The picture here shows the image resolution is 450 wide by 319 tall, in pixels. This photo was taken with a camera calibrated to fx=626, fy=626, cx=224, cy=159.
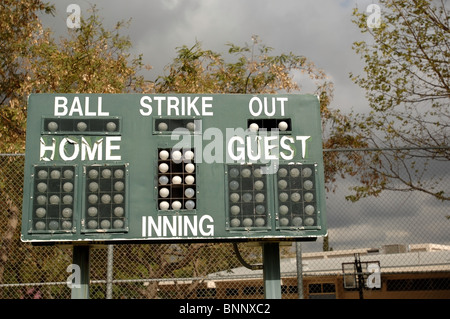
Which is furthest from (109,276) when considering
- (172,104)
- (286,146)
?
(286,146)

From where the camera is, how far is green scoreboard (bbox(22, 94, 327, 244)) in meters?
7.44

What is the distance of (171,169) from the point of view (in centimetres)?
766

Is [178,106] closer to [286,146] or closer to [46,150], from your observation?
[286,146]

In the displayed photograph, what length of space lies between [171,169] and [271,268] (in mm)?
1830

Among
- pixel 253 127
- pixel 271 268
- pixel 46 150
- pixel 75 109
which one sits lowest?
pixel 271 268

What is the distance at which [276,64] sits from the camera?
623 inches

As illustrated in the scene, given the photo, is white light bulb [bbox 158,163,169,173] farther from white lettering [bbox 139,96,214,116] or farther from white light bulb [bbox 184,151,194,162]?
white lettering [bbox 139,96,214,116]

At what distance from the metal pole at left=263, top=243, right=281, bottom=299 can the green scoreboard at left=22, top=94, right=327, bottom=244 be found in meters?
0.51

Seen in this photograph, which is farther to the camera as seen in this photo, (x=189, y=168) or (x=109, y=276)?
(x=109, y=276)

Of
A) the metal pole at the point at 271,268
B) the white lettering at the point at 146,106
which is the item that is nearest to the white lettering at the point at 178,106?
the white lettering at the point at 146,106

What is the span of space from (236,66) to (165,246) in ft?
18.5

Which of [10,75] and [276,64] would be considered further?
[10,75]
